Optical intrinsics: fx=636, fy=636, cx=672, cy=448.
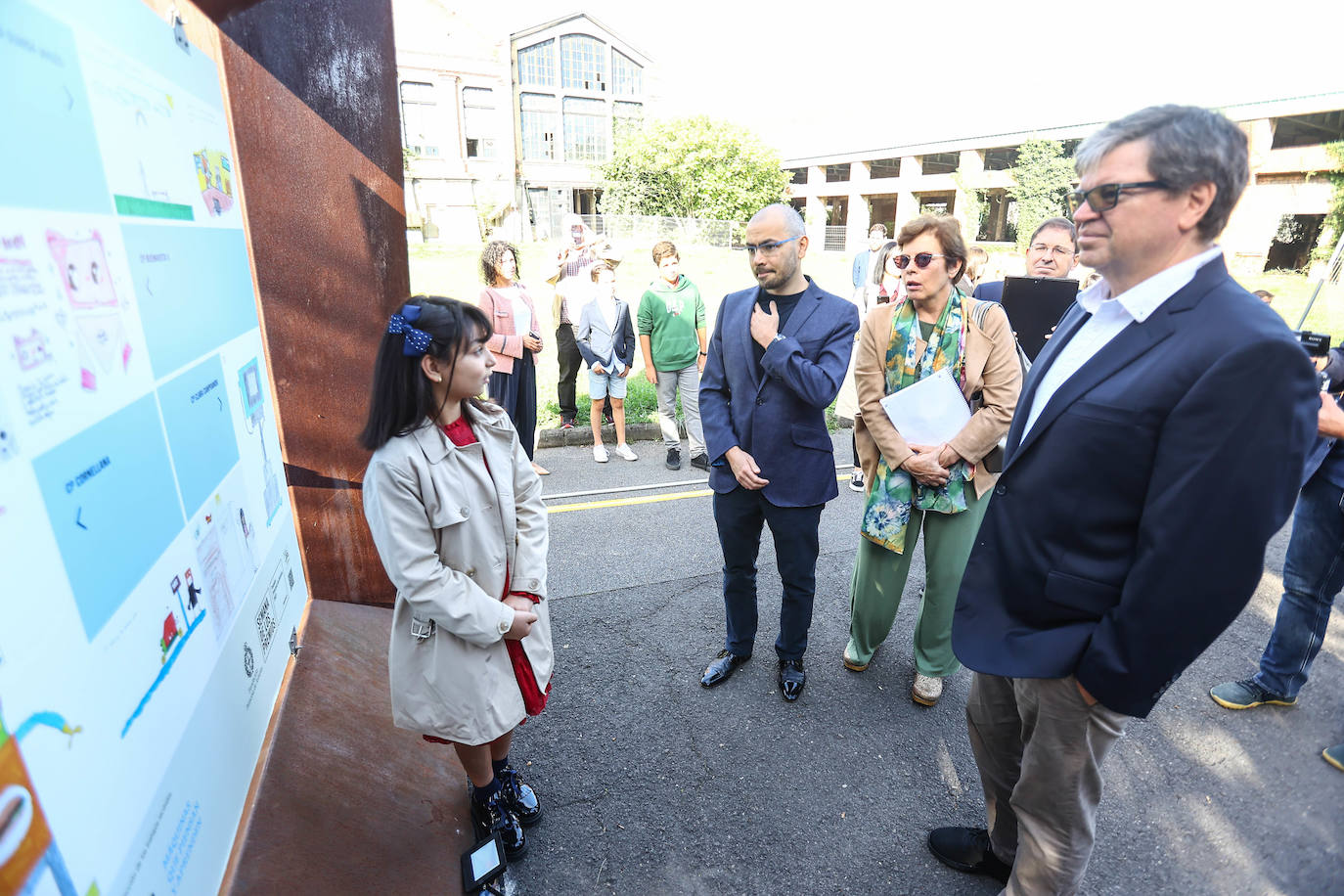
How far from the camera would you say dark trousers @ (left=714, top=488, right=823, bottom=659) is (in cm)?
288

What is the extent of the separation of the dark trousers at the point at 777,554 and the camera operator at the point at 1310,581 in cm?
206

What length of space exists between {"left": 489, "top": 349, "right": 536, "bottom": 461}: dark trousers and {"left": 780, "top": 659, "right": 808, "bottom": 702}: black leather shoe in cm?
265

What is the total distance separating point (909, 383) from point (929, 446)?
0.96 feet

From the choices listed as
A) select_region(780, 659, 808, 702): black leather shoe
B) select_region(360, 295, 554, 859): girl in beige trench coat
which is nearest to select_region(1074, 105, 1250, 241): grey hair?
select_region(360, 295, 554, 859): girl in beige trench coat

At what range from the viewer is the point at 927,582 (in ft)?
9.93

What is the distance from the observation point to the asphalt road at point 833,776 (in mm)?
2236

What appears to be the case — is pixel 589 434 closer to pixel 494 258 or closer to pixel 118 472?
pixel 494 258

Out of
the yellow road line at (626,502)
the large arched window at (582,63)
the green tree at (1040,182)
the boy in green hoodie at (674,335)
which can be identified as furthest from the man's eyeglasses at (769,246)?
the large arched window at (582,63)

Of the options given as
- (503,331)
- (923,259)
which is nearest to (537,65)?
(503,331)

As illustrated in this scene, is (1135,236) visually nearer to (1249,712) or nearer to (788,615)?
(788,615)

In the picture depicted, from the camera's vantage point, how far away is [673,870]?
7.32 feet

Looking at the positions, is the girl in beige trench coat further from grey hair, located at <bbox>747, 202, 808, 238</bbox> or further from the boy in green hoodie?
the boy in green hoodie

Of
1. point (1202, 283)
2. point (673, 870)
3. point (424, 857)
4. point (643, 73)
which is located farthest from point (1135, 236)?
point (643, 73)

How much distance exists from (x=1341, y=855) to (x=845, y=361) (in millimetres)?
2531
